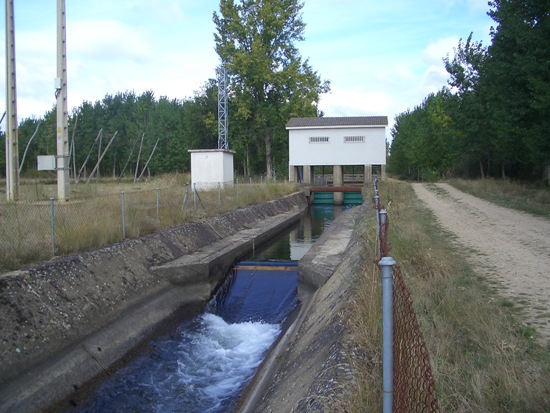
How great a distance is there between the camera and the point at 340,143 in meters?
39.3

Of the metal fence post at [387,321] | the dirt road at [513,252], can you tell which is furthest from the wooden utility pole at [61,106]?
the metal fence post at [387,321]

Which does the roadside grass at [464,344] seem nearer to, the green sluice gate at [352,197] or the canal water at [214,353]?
the canal water at [214,353]

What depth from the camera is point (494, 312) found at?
17.8 ft

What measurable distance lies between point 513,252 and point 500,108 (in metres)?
15.5

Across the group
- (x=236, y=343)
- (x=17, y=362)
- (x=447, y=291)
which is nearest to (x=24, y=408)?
(x=17, y=362)

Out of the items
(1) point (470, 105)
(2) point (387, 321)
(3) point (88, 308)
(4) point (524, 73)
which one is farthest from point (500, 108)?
(2) point (387, 321)

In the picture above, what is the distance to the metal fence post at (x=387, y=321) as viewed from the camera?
2.38 metres

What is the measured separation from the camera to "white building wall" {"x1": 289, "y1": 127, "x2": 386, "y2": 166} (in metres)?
38.8

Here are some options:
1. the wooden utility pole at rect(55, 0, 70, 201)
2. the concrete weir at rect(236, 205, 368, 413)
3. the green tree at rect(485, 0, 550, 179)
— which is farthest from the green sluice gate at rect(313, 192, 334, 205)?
the concrete weir at rect(236, 205, 368, 413)

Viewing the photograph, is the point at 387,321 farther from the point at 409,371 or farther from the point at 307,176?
the point at 307,176

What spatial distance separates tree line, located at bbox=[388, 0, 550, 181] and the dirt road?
464 centimetres

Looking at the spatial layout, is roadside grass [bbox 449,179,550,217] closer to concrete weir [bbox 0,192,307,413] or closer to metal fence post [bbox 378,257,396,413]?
concrete weir [bbox 0,192,307,413]

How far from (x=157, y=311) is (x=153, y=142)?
61293 mm

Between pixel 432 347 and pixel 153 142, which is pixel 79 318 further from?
pixel 153 142
